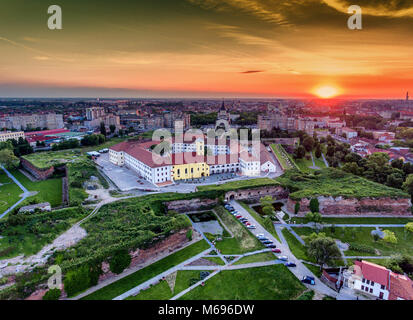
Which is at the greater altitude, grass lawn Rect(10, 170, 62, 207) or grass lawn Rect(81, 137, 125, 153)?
grass lawn Rect(81, 137, 125, 153)

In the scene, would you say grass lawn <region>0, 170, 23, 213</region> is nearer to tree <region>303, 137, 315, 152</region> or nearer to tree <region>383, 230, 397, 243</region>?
tree <region>383, 230, 397, 243</region>

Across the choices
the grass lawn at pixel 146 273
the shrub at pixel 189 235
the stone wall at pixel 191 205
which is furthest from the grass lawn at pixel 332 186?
the grass lawn at pixel 146 273

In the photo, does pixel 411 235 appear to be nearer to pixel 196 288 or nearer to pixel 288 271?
pixel 288 271

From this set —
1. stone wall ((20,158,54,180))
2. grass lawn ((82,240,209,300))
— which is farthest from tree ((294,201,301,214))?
stone wall ((20,158,54,180))

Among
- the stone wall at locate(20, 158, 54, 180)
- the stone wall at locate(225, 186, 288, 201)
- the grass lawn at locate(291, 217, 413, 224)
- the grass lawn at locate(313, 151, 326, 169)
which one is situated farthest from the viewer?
the grass lawn at locate(313, 151, 326, 169)

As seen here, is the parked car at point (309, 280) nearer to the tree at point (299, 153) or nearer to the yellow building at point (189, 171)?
the yellow building at point (189, 171)

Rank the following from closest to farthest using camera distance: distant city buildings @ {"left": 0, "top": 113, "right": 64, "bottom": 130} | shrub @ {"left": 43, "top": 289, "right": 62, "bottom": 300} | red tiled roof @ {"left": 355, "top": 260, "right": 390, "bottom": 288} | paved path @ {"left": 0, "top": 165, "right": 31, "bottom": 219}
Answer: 1. red tiled roof @ {"left": 355, "top": 260, "right": 390, "bottom": 288}
2. shrub @ {"left": 43, "top": 289, "right": 62, "bottom": 300}
3. paved path @ {"left": 0, "top": 165, "right": 31, "bottom": 219}
4. distant city buildings @ {"left": 0, "top": 113, "right": 64, "bottom": 130}

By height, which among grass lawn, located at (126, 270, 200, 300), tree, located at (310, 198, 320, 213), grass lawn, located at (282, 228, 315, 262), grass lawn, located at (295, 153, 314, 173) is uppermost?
grass lawn, located at (295, 153, 314, 173)
